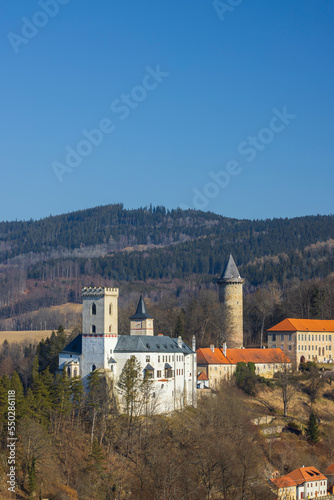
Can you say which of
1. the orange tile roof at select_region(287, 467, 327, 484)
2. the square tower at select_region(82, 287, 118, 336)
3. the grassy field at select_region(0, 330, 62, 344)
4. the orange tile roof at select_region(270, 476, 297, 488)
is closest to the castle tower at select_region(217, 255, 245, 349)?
the square tower at select_region(82, 287, 118, 336)

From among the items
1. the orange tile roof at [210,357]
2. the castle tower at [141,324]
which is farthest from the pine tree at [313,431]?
the castle tower at [141,324]

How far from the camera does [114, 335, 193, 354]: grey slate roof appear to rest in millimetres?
65500

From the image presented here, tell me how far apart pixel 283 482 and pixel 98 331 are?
61.4 ft

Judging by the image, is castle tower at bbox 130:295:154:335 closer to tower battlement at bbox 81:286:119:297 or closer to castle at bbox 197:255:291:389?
castle at bbox 197:255:291:389

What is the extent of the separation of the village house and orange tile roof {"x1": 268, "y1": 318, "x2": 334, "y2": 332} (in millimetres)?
24758

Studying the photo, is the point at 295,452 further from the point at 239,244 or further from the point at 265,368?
the point at 239,244

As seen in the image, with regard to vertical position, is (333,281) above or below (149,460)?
above

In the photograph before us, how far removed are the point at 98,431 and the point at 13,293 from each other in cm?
11996

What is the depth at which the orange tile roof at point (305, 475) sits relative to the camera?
6153cm

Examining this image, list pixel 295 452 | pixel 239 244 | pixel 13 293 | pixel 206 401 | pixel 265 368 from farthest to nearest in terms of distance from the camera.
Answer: pixel 239 244 < pixel 13 293 < pixel 265 368 < pixel 206 401 < pixel 295 452

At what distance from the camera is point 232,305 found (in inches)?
3533

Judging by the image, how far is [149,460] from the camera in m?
58.4

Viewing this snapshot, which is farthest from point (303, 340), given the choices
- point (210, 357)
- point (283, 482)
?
point (283, 482)

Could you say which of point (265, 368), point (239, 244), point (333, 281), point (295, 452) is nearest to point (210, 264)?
point (239, 244)
